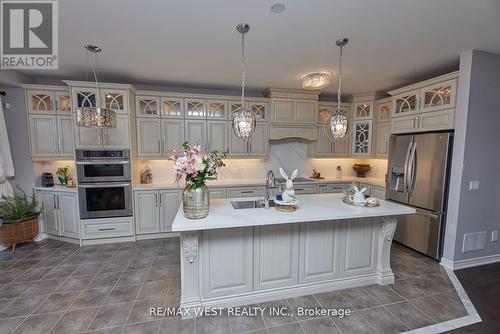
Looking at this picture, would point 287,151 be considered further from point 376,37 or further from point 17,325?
point 17,325

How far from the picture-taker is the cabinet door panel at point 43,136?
3.42 m

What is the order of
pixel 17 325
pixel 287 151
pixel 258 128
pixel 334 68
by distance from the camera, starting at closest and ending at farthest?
pixel 17 325
pixel 334 68
pixel 258 128
pixel 287 151

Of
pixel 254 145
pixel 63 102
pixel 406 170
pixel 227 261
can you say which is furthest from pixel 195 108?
pixel 406 170

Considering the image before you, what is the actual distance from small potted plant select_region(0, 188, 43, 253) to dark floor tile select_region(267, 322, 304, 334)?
3810 millimetres

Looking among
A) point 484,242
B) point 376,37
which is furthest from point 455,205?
point 376,37

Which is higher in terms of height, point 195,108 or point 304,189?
point 195,108

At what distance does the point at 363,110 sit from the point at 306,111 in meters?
1.21

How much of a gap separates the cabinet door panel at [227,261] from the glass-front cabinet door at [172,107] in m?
2.56

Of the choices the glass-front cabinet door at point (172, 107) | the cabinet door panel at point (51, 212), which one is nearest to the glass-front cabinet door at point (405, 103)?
the glass-front cabinet door at point (172, 107)

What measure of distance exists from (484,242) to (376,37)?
3.00 metres

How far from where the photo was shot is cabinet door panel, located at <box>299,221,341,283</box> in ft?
7.51

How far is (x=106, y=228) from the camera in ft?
11.5

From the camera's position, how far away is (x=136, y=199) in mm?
3590

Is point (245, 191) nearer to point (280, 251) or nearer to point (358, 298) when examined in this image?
point (280, 251)
